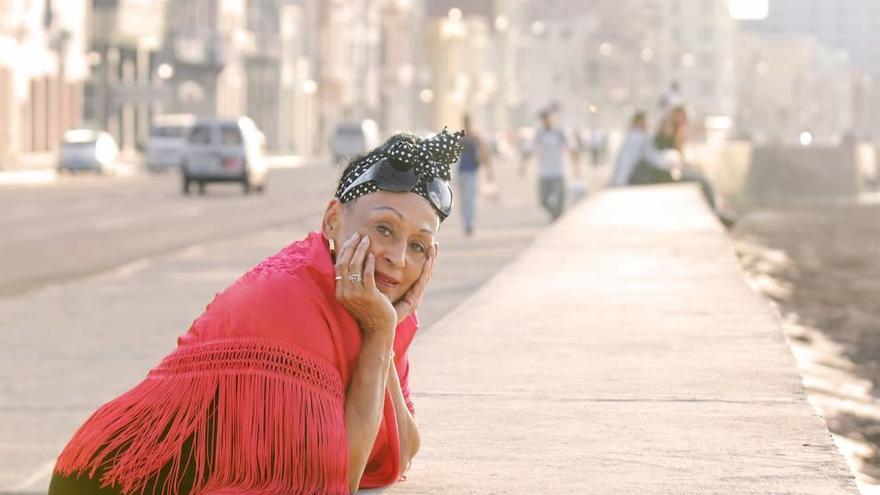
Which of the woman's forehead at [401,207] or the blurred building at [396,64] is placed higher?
the woman's forehead at [401,207]

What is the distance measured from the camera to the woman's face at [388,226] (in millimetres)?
4824

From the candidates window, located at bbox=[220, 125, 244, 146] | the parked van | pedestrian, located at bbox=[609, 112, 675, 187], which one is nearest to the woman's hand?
pedestrian, located at bbox=[609, 112, 675, 187]

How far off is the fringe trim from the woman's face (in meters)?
0.29

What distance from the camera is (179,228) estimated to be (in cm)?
2981

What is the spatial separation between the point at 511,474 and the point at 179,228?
2464 centimetres

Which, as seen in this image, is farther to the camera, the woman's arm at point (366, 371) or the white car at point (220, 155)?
the white car at point (220, 155)

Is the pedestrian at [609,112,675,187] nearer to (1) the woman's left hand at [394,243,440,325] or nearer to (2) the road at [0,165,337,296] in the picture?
(2) the road at [0,165,337,296]

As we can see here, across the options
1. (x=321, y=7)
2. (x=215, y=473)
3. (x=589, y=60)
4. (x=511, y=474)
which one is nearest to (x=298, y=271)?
(x=215, y=473)

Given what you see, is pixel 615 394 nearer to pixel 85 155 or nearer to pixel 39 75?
pixel 85 155

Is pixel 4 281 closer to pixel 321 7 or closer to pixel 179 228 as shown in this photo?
pixel 179 228

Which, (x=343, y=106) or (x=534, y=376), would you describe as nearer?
(x=534, y=376)

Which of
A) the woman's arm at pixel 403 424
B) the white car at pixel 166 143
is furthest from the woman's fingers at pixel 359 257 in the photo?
the white car at pixel 166 143

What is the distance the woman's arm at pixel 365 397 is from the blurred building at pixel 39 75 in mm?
59151

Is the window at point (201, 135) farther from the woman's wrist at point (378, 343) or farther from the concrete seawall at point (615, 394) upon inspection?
the woman's wrist at point (378, 343)
